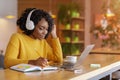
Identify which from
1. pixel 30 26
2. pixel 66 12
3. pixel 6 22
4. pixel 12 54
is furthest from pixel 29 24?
pixel 66 12

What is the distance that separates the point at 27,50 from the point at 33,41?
109mm

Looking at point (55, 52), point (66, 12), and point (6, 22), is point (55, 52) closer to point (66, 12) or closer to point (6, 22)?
point (6, 22)

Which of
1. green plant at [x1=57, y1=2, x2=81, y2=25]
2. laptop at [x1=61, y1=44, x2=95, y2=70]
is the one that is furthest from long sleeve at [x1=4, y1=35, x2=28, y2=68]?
green plant at [x1=57, y1=2, x2=81, y2=25]

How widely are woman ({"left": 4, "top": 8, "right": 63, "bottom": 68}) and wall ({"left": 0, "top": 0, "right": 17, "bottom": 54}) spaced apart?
3.29 meters

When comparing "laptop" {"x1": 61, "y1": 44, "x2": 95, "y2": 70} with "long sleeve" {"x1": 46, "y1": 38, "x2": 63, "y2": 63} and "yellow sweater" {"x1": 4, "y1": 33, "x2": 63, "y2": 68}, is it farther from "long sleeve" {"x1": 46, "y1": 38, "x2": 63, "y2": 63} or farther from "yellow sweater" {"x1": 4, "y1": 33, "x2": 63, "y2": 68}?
"long sleeve" {"x1": 46, "y1": 38, "x2": 63, "y2": 63}

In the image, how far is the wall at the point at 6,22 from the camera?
5684mm

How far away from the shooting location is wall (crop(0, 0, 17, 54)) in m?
5.68

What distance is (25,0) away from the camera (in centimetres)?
720

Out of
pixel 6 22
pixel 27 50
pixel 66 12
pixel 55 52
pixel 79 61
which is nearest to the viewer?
pixel 79 61

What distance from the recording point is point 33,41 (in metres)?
2.35

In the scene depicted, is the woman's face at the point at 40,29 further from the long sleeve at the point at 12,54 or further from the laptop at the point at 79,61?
the laptop at the point at 79,61

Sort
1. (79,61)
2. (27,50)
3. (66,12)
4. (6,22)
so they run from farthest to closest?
(66,12) → (6,22) → (27,50) → (79,61)

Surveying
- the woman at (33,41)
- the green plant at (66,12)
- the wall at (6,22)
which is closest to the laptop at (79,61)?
the woman at (33,41)

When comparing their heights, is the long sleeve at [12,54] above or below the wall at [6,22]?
below
